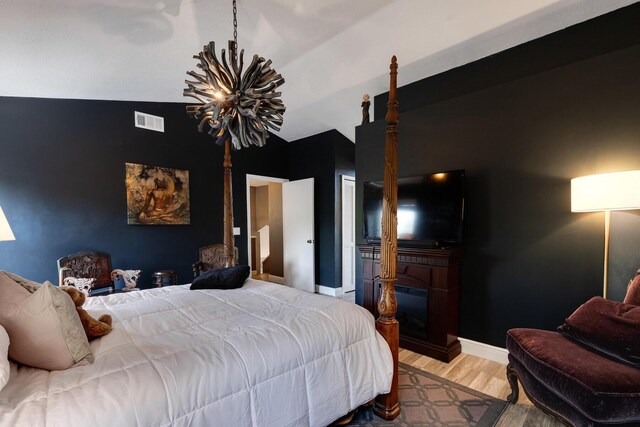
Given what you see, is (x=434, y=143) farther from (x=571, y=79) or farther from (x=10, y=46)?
(x=10, y=46)

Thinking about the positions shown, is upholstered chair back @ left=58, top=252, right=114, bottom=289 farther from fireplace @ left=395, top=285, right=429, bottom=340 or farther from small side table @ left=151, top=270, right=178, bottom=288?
fireplace @ left=395, top=285, right=429, bottom=340

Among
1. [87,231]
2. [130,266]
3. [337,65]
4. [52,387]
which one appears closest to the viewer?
[52,387]

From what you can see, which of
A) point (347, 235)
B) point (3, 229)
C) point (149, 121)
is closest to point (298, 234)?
point (347, 235)

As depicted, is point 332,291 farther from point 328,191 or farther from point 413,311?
point 413,311

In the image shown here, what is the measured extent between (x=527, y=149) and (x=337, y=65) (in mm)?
2063

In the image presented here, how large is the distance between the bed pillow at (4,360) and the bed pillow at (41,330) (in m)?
0.07

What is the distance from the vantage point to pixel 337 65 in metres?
3.13

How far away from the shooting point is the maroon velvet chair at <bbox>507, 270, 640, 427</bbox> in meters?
1.31

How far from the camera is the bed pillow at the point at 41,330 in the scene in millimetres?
1055

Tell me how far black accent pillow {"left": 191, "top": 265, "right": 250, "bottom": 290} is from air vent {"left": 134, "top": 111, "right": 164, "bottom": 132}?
8.29 ft

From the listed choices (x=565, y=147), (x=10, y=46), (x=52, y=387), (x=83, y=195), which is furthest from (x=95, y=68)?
(x=565, y=147)

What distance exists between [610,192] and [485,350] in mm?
1695

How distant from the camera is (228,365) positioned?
1.18 meters

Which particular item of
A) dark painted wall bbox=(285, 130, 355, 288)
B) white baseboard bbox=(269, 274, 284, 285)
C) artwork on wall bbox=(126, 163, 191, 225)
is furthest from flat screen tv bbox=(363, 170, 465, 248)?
white baseboard bbox=(269, 274, 284, 285)
